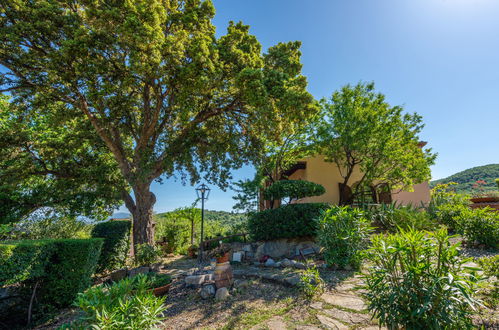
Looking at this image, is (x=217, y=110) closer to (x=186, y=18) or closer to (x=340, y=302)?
→ (x=186, y=18)

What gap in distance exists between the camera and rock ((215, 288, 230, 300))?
13.3 ft

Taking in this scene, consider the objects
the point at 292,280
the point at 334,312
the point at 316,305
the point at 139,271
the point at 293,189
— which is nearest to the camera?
the point at 334,312

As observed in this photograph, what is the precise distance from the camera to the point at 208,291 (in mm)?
4266

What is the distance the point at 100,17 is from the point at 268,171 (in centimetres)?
815

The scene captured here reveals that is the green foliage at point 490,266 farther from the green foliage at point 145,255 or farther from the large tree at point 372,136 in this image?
the green foliage at point 145,255

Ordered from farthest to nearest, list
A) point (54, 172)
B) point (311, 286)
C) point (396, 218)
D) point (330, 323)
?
point (54, 172) < point (396, 218) < point (311, 286) < point (330, 323)

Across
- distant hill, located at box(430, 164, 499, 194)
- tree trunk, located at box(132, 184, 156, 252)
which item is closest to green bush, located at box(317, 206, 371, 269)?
tree trunk, located at box(132, 184, 156, 252)

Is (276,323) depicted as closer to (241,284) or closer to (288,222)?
(241,284)

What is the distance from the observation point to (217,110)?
8977mm

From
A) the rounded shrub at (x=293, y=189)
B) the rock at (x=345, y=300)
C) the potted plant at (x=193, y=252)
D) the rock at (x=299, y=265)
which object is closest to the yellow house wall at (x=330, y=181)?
the rounded shrub at (x=293, y=189)

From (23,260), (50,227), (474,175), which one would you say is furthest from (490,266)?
(474,175)

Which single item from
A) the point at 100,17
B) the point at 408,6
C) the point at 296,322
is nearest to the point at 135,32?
the point at 100,17

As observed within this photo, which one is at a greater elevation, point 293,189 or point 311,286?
point 293,189

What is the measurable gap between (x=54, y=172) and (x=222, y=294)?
9.37 metres
